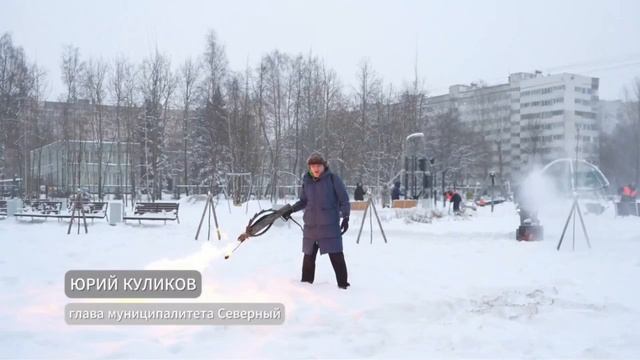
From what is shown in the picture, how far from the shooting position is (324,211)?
844 centimetres

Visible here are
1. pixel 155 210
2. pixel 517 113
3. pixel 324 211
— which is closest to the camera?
pixel 324 211

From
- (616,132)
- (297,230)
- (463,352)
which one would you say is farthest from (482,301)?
(616,132)

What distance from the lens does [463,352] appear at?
553 cm

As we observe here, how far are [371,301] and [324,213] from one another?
4.86ft

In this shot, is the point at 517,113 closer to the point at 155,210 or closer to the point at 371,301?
the point at 155,210

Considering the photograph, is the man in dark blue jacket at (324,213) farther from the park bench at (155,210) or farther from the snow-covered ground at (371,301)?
the park bench at (155,210)

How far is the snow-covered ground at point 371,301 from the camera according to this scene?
18.3 ft

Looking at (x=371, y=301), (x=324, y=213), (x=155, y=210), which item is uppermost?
(x=324, y=213)

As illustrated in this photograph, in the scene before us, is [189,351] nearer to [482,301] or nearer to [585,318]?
[482,301]

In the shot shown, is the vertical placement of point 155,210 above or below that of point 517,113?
below

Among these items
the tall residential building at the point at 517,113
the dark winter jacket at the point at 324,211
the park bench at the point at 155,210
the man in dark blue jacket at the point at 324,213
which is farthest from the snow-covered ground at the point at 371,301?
the tall residential building at the point at 517,113

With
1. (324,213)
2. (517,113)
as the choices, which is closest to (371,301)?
(324,213)

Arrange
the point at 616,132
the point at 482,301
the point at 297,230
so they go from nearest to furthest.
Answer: the point at 482,301
the point at 297,230
the point at 616,132

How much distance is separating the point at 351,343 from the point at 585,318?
9.95 ft
